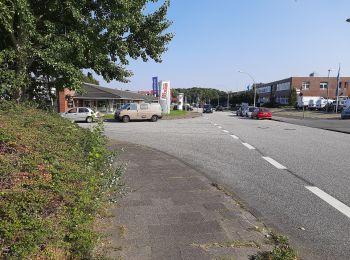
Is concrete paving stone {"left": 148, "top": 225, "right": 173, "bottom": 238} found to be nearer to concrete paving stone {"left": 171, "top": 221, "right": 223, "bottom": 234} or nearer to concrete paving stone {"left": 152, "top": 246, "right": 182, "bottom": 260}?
concrete paving stone {"left": 171, "top": 221, "right": 223, "bottom": 234}

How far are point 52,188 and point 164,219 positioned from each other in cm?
188

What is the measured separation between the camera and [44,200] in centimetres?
342

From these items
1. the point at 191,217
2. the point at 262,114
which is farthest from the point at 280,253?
the point at 262,114

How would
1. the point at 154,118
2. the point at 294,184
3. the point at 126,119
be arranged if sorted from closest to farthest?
the point at 294,184
the point at 126,119
the point at 154,118

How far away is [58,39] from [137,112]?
26758mm

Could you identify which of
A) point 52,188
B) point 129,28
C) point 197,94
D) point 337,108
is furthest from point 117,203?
point 197,94

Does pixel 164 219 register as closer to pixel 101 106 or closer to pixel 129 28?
pixel 129 28

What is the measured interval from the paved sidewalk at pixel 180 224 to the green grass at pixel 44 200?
54 centimetres

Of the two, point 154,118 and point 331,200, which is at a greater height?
point 331,200

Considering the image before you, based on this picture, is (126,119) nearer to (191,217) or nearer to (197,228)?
(191,217)

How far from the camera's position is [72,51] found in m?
11.4

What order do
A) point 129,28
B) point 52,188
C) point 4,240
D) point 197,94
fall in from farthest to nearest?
point 197,94 < point 129,28 < point 52,188 < point 4,240

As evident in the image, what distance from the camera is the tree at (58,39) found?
427 inches

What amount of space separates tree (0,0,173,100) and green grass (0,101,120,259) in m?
6.18
